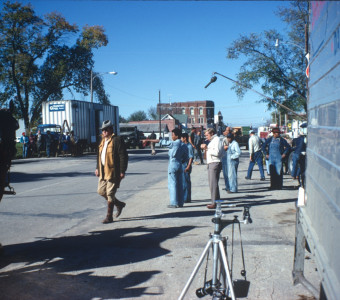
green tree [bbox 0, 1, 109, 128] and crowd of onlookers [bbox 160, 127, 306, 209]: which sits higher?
green tree [bbox 0, 1, 109, 128]

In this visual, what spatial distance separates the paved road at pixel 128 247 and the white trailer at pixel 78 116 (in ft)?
60.3

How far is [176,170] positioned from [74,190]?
13.4ft

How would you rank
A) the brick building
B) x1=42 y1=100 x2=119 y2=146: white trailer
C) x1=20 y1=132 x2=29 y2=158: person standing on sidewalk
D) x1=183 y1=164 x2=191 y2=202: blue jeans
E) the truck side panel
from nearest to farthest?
the truck side panel, x1=183 y1=164 x2=191 y2=202: blue jeans, x1=20 y1=132 x2=29 y2=158: person standing on sidewalk, x1=42 y1=100 x2=119 y2=146: white trailer, the brick building

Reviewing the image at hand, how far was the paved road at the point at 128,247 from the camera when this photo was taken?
418 centimetres

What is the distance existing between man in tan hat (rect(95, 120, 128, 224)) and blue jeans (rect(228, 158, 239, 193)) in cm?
455

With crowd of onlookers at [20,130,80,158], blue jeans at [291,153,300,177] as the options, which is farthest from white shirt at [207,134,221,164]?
crowd of onlookers at [20,130,80,158]

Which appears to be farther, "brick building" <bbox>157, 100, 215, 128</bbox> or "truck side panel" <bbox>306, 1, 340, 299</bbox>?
"brick building" <bbox>157, 100, 215, 128</bbox>

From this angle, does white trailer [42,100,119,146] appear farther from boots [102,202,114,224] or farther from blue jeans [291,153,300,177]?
boots [102,202,114,224]

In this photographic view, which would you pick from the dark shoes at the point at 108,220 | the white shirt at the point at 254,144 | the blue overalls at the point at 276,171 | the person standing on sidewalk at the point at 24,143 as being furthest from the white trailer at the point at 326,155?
the person standing on sidewalk at the point at 24,143

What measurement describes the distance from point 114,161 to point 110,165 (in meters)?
0.10

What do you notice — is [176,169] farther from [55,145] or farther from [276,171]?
[55,145]

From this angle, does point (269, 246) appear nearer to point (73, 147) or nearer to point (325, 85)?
point (325, 85)

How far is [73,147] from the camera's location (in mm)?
28109

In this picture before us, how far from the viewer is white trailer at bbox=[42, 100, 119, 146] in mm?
28134
